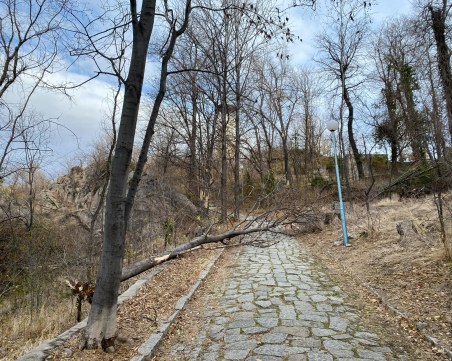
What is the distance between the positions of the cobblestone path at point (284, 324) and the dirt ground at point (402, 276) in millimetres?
424

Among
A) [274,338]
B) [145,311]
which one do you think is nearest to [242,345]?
[274,338]

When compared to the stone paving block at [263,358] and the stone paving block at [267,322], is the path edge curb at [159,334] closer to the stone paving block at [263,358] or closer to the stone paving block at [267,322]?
the stone paving block at [263,358]

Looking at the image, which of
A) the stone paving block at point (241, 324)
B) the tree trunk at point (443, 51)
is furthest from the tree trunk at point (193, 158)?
the stone paving block at point (241, 324)

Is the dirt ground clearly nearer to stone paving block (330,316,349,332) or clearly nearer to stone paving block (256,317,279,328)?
stone paving block (330,316,349,332)

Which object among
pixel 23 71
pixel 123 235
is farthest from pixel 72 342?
pixel 23 71

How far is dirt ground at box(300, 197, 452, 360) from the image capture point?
4.33m

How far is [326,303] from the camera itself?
5672 millimetres

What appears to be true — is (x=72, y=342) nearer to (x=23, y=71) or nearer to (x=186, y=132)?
(x=23, y=71)

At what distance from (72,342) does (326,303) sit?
3805mm

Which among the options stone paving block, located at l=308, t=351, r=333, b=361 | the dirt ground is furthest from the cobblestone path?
the dirt ground

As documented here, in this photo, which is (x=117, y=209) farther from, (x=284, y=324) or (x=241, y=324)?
(x=284, y=324)

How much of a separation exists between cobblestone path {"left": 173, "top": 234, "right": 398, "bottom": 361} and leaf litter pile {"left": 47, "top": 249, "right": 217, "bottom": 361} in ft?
2.00

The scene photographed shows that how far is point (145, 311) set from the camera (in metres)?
5.29

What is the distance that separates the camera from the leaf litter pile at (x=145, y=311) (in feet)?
12.2
